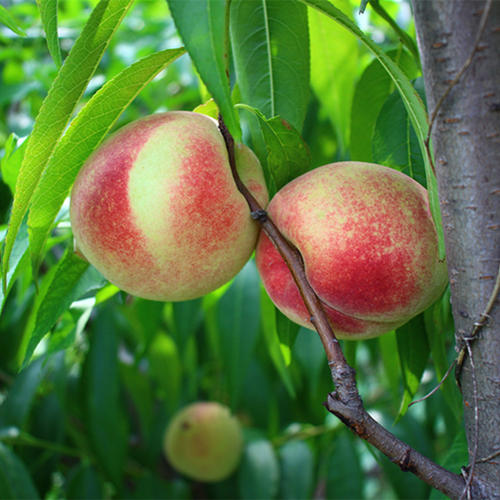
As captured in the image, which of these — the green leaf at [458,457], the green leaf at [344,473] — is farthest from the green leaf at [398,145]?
the green leaf at [344,473]

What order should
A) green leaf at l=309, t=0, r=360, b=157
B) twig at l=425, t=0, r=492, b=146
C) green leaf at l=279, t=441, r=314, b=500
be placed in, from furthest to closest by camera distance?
green leaf at l=279, t=441, r=314, b=500 → green leaf at l=309, t=0, r=360, b=157 → twig at l=425, t=0, r=492, b=146

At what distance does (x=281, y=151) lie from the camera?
0.68m

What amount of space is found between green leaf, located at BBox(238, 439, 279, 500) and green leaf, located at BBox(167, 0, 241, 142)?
3.87 ft

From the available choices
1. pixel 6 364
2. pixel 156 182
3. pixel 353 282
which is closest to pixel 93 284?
pixel 156 182

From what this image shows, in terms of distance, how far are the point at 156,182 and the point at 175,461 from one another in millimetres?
1331

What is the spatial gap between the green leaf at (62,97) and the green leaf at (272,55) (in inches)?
6.7

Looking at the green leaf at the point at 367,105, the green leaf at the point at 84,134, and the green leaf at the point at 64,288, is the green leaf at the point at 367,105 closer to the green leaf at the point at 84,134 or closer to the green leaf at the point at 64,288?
the green leaf at the point at 84,134

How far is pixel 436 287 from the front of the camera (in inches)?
23.8

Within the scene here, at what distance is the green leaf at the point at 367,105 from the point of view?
0.82 m

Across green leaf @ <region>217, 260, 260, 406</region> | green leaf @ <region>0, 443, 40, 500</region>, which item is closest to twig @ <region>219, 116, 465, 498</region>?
green leaf @ <region>217, 260, 260, 406</region>

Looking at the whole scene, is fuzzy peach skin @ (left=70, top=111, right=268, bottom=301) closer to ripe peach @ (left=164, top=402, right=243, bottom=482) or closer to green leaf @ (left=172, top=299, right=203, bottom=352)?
green leaf @ (left=172, top=299, right=203, bottom=352)

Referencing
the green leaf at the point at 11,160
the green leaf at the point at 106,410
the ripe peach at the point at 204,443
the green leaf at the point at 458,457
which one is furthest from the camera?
the ripe peach at the point at 204,443

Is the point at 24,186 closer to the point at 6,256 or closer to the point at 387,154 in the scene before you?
the point at 6,256

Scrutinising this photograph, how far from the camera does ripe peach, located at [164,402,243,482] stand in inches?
66.0
